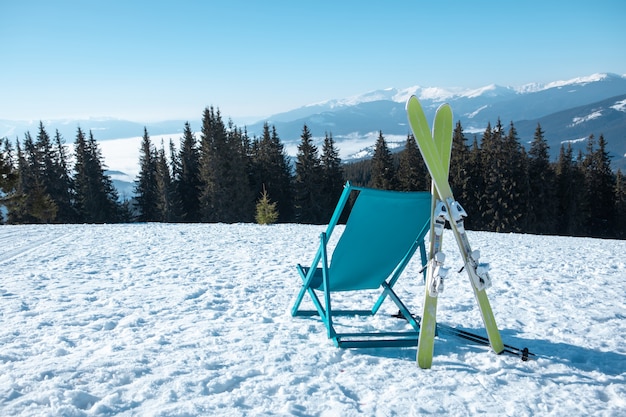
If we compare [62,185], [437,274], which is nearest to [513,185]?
[437,274]

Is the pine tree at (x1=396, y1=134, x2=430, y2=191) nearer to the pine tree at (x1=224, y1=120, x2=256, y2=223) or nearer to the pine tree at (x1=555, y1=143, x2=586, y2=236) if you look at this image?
the pine tree at (x1=555, y1=143, x2=586, y2=236)

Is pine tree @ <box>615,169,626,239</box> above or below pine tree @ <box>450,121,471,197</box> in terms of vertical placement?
below

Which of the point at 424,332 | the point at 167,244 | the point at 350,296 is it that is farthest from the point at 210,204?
the point at 424,332

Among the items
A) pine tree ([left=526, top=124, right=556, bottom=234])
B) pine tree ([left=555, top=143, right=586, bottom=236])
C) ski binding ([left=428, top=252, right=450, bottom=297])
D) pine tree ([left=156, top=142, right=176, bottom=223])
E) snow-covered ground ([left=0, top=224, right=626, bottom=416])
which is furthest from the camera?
pine tree ([left=555, top=143, right=586, bottom=236])

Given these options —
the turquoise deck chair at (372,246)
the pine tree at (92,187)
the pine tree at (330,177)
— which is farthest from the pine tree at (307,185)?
the turquoise deck chair at (372,246)

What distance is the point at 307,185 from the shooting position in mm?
37844

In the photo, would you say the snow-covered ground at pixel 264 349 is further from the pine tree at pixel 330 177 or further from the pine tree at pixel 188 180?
the pine tree at pixel 188 180

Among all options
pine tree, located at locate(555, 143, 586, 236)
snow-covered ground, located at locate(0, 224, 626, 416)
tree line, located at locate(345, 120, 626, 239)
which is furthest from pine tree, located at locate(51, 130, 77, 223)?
pine tree, located at locate(555, 143, 586, 236)

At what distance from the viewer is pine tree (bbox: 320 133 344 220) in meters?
38.1

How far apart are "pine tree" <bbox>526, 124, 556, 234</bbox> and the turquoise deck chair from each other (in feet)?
115

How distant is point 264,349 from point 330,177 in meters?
35.7

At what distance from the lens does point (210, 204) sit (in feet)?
114

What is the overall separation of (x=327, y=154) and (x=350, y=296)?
34.6 meters

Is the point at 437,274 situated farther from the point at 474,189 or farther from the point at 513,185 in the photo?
the point at 474,189
